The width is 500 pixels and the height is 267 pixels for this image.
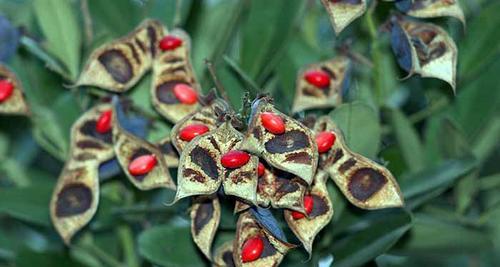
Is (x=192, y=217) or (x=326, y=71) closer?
(x=192, y=217)

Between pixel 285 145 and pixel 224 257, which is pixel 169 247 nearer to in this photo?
pixel 224 257

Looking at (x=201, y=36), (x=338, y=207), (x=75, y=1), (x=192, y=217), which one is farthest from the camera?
(x=75, y=1)

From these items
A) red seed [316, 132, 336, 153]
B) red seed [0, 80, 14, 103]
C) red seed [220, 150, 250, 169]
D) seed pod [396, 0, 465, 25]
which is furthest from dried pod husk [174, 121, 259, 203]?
red seed [0, 80, 14, 103]

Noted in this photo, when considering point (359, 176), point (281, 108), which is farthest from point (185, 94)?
point (359, 176)

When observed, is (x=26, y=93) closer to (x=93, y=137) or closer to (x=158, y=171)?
(x=93, y=137)

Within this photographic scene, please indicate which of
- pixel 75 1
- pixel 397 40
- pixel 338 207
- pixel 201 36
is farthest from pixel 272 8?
pixel 75 1

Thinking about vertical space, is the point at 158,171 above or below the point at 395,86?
above

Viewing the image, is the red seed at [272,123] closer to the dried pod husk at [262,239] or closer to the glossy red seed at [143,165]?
the dried pod husk at [262,239]
